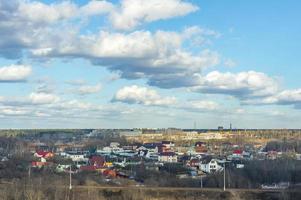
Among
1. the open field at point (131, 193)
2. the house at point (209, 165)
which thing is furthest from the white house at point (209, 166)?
the open field at point (131, 193)

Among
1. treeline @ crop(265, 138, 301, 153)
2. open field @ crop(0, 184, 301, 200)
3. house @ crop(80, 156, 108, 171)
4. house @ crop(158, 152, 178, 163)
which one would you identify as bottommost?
open field @ crop(0, 184, 301, 200)

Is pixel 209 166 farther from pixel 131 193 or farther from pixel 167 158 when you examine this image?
pixel 131 193

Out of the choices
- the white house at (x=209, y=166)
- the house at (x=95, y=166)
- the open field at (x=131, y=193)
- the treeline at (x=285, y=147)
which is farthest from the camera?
the treeline at (x=285, y=147)

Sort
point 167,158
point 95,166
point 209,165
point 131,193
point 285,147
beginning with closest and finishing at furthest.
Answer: point 131,193 → point 95,166 → point 209,165 → point 167,158 → point 285,147

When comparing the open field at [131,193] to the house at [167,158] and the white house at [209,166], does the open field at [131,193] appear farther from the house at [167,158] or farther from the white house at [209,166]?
the house at [167,158]

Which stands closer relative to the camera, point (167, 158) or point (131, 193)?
point (131, 193)

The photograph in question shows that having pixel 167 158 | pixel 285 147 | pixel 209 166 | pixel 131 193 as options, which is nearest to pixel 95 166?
pixel 209 166

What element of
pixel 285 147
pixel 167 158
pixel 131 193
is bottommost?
pixel 131 193

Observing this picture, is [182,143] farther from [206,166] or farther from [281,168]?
[281,168]

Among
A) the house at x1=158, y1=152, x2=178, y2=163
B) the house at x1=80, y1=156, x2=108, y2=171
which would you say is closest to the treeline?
the house at x1=158, y1=152, x2=178, y2=163

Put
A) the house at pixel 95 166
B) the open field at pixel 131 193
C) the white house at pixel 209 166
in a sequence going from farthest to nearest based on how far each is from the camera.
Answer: the white house at pixel 209 166 < the house at pixel 95 166 < the open field at pixel 131 193

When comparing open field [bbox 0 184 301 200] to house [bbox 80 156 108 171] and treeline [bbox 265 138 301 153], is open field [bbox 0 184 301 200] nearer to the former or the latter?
house [bbox 80 156 108 171]
